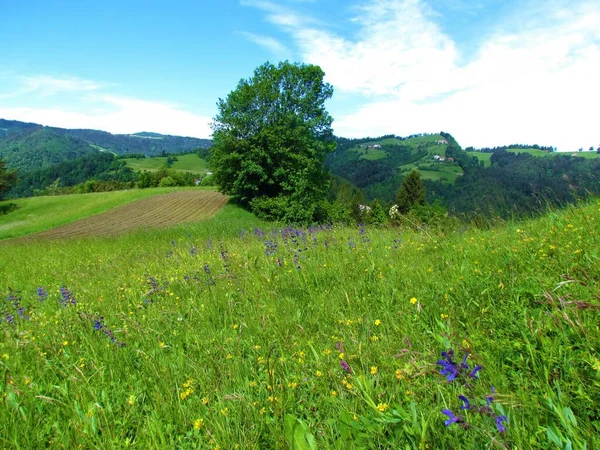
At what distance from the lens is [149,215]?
133ft

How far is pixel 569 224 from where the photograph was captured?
13.8 feet

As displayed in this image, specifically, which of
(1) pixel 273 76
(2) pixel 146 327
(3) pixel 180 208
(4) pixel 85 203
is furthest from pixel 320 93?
(2) pixel 146 327

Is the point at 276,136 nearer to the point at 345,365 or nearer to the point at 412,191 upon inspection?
the point at 345,365

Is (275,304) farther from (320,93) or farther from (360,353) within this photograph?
(320,93)

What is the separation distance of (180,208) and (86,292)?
Result: 41317 mm

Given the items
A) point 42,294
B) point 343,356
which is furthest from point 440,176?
point 343,356

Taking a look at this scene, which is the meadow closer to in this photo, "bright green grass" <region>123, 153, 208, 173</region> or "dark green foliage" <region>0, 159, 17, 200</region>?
"dark green foliage" <region>0, 159, 17, 200</region>

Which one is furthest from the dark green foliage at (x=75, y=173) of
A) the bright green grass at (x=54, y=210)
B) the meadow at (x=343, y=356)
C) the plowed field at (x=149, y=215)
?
the meadow at (x=343, y=356)

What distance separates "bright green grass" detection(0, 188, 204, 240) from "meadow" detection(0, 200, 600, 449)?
134ft

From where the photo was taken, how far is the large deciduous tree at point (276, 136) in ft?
124

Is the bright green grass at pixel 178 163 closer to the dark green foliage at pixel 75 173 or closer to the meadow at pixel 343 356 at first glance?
the dark green foliage at pixel 75 173

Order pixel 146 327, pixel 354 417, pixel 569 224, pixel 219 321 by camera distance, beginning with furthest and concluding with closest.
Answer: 1. pixel 569 224
2. pixel 219 321
3. pixel 146 327
4. pixel 354 417

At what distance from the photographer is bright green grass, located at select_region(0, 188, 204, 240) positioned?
122ft

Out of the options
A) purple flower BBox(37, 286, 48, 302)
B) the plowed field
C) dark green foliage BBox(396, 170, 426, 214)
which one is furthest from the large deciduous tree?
dark green foliage BBox(396, 170, 426, 214)
